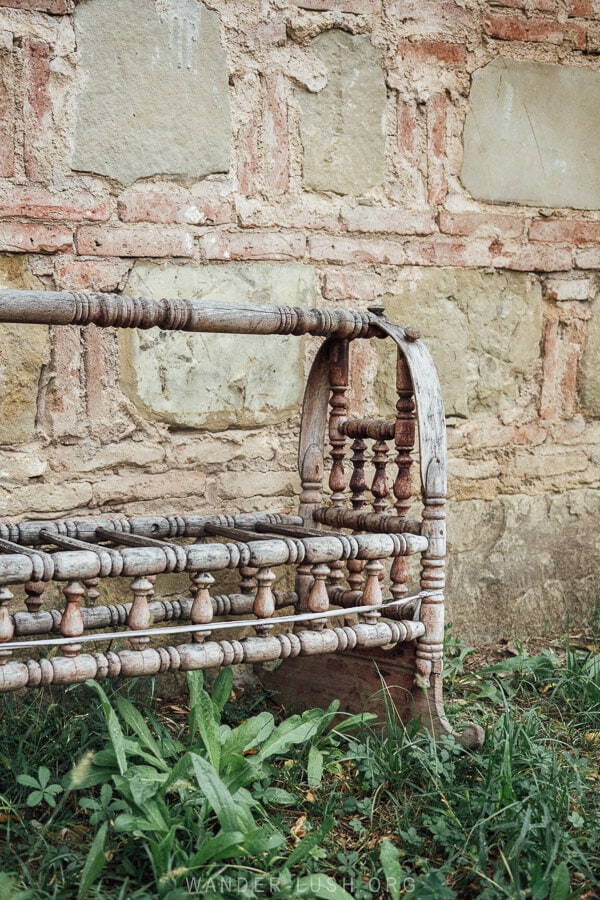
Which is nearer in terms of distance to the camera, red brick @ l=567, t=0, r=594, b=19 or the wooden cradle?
the wooden cradle

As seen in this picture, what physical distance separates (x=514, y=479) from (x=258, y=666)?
1.10 metres

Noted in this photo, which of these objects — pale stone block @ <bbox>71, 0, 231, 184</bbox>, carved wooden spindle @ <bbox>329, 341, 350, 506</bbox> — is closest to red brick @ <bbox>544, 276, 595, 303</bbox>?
carved wooden spindle @ <bbox>329, 341, 350, 506</bbox>

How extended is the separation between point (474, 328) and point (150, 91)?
1.29 m

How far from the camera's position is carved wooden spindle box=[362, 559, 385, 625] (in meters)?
2.42

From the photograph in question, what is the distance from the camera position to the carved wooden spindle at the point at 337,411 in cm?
283

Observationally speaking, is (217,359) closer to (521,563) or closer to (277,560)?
(277,560)

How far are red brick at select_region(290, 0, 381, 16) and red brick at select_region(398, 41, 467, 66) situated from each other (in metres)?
0.14

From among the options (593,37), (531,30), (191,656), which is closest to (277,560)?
(191,656)

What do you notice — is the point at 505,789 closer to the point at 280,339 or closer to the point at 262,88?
the point at 280,339

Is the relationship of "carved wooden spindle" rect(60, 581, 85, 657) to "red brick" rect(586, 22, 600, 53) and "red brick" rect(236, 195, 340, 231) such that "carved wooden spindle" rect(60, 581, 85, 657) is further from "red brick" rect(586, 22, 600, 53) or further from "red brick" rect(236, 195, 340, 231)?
"red brick" rect(586, 22, 600, 53)

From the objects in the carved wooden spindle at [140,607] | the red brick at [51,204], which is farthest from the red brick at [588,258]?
the carved wooden spindle at [140,607]

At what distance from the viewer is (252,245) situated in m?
2.95

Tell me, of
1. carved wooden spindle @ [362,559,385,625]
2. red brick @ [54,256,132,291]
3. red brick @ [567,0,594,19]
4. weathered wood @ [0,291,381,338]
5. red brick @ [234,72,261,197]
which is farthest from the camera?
red brick @ [567,0,594,19]

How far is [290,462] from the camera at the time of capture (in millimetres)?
3096
